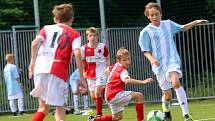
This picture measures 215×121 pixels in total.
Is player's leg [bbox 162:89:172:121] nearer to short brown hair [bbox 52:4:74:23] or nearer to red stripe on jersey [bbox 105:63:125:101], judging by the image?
red stripe on jersey [bbox 105:63:125:101]

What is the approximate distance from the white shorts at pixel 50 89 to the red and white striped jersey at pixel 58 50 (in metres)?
0.07

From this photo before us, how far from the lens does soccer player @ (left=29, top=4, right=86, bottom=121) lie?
8.40 m

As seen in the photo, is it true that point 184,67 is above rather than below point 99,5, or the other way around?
below

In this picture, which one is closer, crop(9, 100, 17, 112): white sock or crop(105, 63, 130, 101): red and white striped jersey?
crop(105, 63, 130, 101): red and white striped jersey

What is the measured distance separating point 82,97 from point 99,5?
12.3 feet

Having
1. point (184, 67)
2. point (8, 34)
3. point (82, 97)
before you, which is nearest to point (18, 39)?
point (8, 34)

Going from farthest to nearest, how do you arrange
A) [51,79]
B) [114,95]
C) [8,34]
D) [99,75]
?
[8,34], [99,75], [114,95], [51,79]

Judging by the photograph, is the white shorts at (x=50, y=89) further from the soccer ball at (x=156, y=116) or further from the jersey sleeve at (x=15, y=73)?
the jersey sleeve at (x=15, y=73)

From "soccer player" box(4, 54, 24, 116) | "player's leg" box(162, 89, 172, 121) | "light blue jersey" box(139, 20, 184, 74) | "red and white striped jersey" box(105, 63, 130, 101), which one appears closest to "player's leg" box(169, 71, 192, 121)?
"light blue jersey" box(139, 20, 184, 74)

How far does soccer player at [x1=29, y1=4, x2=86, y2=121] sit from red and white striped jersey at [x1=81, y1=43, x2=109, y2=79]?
5.74 meters

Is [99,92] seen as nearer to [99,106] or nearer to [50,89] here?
[99,106]

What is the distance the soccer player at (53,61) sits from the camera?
27.6 feet

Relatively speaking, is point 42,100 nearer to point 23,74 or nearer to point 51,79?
point 51,79

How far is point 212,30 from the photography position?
888 inches
